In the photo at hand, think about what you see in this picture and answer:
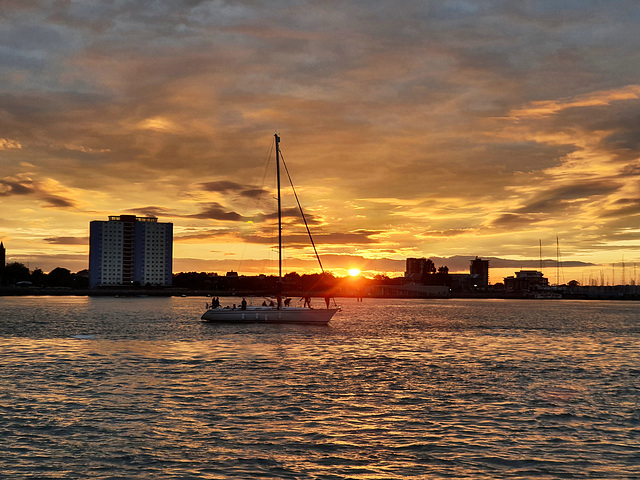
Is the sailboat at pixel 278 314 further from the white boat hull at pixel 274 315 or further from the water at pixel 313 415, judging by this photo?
the water at pixel 313 415

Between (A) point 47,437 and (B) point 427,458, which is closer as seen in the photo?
(B) point 427,458

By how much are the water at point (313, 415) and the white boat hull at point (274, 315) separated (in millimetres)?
33517

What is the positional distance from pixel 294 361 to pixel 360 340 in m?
24.4

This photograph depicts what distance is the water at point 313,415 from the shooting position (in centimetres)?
1994

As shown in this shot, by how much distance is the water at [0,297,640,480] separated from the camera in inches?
785

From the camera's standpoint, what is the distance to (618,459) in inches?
824

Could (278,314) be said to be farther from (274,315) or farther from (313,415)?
(313,415)

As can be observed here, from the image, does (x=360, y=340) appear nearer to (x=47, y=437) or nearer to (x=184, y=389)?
(x=184, y=389)

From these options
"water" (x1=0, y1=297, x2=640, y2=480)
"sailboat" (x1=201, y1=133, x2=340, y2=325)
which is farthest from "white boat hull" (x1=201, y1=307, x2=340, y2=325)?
"water" (x1=0, y1=297, x2=640, y2=480)

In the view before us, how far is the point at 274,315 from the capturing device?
89.4 metres

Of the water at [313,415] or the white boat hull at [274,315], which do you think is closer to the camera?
the water at [313,415]

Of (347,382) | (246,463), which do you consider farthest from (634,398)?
(246,463)

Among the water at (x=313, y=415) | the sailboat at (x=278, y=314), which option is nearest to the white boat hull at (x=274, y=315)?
the sailboat at (x=278, y=314)

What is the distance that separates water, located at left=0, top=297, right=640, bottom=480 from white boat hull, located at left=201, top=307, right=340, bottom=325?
33.5m
